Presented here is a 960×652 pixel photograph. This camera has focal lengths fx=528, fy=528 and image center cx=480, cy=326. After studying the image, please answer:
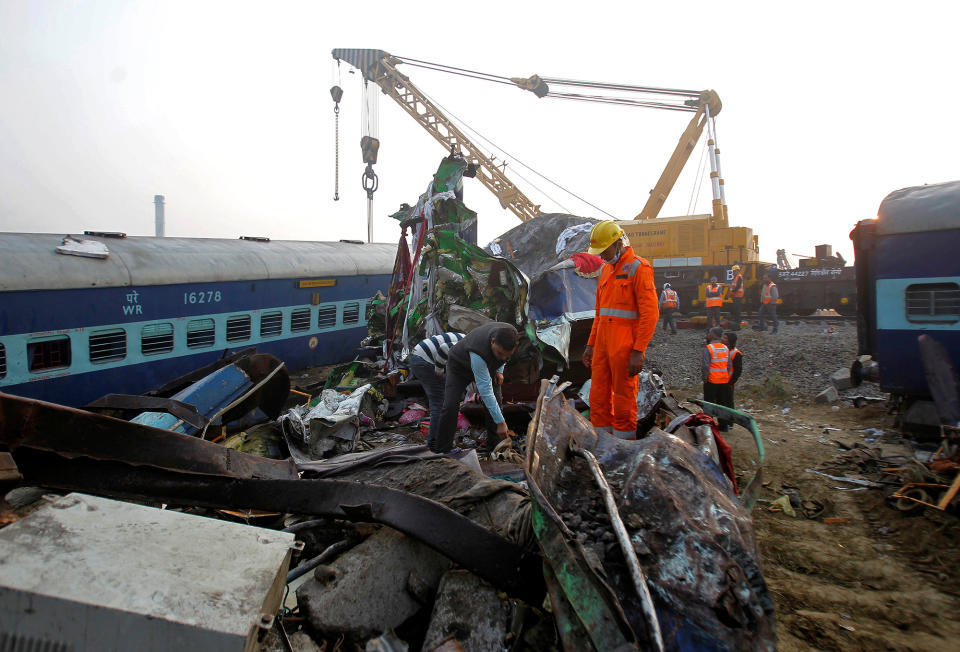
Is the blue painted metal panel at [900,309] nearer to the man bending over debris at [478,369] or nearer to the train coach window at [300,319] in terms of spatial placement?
the man bending over debris at [478,369]

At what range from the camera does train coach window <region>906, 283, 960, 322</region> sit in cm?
516

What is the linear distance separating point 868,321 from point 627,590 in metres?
5.50

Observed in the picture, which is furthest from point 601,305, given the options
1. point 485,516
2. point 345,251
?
point 345,251

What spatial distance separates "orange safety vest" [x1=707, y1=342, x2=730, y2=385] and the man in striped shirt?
3.33 metres

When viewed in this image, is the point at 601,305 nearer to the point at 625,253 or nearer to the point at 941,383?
the point at 625,253

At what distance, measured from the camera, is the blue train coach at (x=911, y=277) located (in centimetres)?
518

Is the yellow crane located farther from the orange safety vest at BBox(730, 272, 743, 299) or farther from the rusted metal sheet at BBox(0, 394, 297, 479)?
the rusted metal sheet at BBox(0, 394, 297, 479)

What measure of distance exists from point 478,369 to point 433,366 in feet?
2.53

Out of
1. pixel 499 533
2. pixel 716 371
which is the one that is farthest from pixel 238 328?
pixel 499 533

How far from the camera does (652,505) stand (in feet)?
7.09

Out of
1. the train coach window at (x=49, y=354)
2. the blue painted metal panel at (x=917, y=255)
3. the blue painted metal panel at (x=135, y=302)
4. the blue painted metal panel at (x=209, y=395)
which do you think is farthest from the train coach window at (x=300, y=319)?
the blue painted metal panel at (x=917, y=255)

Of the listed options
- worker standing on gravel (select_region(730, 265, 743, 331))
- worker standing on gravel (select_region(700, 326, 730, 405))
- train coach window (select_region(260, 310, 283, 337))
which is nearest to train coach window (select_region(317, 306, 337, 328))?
train coach window (select_region(260, 310, 283, 337))

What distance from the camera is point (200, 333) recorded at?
812cm

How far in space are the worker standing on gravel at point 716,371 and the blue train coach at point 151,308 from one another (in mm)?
6940
